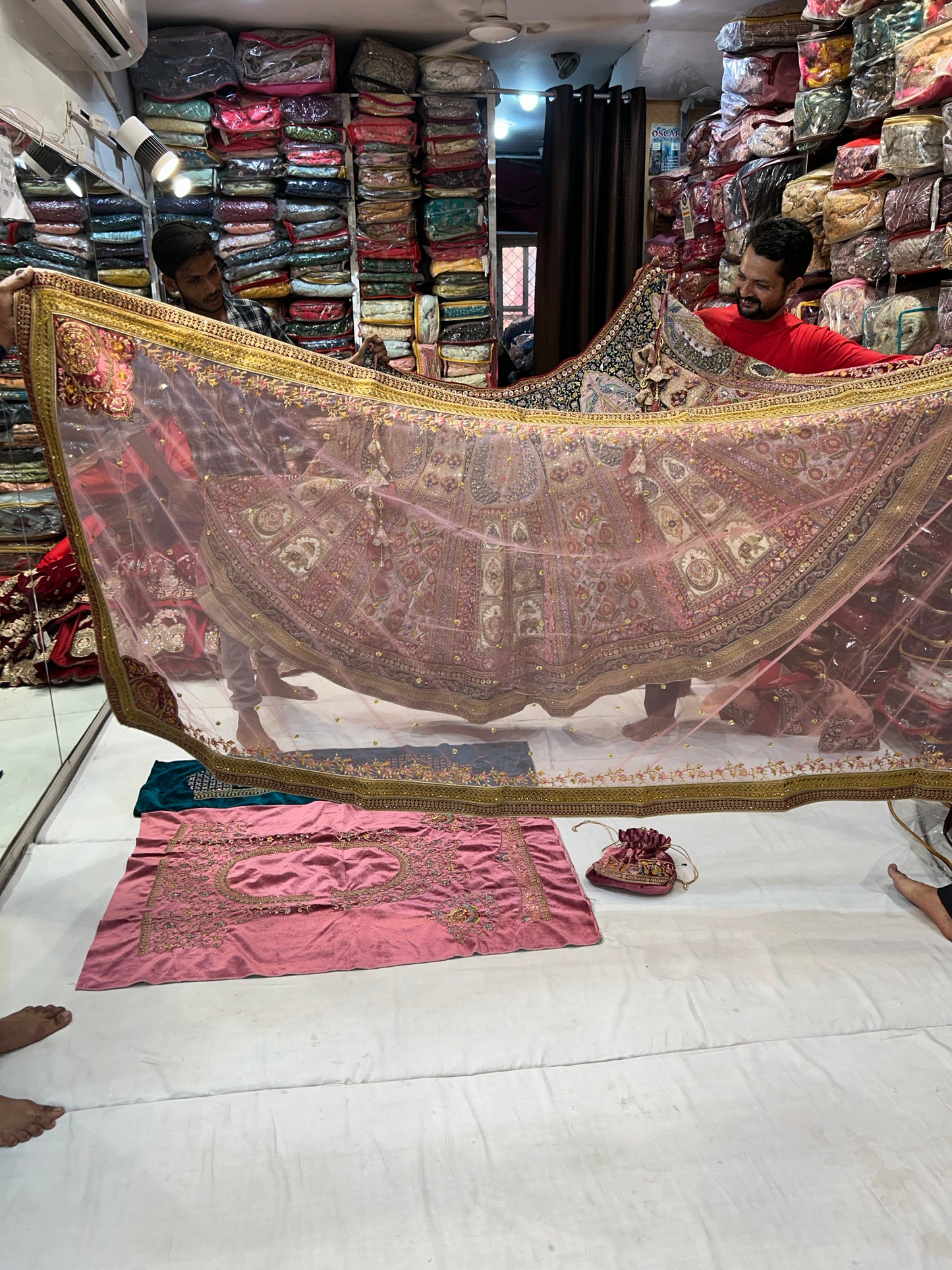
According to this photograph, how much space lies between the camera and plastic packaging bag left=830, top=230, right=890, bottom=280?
277 cm

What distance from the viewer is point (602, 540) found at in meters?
1.75

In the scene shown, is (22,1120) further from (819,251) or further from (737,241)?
(737,241)

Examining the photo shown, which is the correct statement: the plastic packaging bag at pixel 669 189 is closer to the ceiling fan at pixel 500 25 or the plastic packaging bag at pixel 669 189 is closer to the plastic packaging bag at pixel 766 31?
the ceiling fan at pixel 500 25

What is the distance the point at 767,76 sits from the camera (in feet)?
11.7

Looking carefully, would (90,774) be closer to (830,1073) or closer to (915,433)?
(830,1073)

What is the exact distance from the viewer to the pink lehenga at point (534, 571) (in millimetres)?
1686

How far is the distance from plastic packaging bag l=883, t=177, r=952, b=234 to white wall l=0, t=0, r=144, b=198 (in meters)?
2.42

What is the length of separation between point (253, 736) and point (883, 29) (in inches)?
107

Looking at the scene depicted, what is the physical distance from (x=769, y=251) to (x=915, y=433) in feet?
3.45

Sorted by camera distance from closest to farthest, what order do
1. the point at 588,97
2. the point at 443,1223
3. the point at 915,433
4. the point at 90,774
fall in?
the point at 443,1223 → the point at 915,433 → the point at 90,774 → the point at 588,97

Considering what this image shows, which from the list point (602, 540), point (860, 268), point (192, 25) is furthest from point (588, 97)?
point (602, 540)

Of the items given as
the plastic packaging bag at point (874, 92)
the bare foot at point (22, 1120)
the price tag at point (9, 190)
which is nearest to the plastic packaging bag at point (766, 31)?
the plastic packaging bag at point (874, 92)

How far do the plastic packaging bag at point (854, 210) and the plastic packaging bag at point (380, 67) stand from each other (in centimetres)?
259

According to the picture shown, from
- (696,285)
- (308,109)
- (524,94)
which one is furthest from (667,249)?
(308,109)
